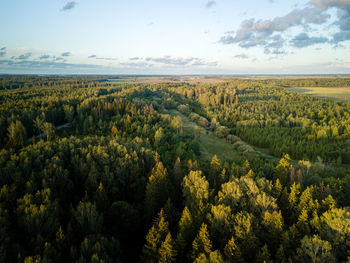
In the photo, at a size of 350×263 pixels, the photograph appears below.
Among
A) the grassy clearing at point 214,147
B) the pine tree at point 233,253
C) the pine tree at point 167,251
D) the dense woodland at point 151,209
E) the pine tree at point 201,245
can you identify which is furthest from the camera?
the grassy clearing at point 214,147

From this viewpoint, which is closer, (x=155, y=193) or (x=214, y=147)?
(x=155, y=193)

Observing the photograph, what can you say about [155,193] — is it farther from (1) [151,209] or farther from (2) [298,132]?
(2) [298,132]

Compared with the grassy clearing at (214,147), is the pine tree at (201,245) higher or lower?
higher

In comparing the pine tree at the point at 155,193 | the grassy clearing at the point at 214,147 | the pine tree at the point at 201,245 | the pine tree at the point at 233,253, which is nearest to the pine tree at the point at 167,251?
the pine tree at the point at 201,245

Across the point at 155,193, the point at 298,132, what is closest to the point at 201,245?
the point at 155,193

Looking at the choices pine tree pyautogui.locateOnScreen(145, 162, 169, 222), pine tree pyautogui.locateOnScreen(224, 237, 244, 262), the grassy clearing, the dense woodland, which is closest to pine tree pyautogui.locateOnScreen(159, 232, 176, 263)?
the dense woodland

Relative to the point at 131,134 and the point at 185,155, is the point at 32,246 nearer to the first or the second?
the point at 185,155

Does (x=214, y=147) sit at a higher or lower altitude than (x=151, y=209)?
lower

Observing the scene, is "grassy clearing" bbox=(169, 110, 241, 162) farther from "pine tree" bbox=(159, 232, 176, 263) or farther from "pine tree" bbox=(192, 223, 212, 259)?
"pine tree" bbox=(159, 232, 176, 263)

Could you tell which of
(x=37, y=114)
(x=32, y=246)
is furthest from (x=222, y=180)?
(x=37, y=114)

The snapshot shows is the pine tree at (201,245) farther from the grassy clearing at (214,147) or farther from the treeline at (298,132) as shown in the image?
the treeline at (298,132)

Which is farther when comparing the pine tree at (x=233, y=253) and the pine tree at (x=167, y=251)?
the pine tree at (x=233, y=253)
